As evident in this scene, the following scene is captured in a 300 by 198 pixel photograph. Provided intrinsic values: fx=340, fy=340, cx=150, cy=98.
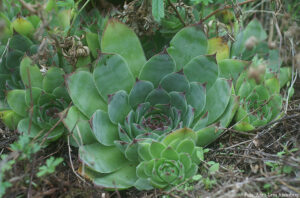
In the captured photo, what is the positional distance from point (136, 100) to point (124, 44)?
11.3 inches

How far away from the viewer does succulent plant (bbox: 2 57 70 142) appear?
165cm

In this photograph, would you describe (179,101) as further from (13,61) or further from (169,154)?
(13,61)

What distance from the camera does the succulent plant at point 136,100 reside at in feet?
4.99

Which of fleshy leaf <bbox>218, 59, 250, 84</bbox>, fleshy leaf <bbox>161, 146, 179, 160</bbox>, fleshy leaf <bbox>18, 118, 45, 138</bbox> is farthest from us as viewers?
fleshy leaf <bbox>218, 59, 250, 84</bbox>

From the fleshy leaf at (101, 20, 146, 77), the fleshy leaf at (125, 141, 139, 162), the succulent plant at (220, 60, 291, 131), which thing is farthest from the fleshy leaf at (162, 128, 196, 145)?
the fleshy leaf at (101, 20, 146, 77)

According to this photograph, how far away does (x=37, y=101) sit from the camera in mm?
1680

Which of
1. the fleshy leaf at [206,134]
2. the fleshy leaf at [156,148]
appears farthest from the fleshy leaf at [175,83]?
the fleshy leaf at [156,148]

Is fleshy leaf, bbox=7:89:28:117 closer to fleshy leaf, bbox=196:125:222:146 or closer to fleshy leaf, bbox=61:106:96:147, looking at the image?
fleshy leaf, bbox=61:106:96:147

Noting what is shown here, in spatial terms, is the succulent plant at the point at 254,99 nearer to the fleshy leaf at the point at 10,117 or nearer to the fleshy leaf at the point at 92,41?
the fleshy leaf at the point at 92,41

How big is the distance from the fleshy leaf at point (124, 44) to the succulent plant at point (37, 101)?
0.28 meters

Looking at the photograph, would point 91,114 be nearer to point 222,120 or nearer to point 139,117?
point 139,117

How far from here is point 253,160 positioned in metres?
1.53

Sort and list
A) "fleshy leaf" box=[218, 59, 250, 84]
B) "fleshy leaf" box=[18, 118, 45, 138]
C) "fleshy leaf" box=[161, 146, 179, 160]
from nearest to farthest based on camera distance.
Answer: "fleshy leaf" box=[161, 146, 179, 160] → "fleshy leaf" box=[18, 118, 45, 138] → "fleshy leaf" box=[218, 59, 250, 84]

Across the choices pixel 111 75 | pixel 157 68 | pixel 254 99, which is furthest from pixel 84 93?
pixel 254 99
